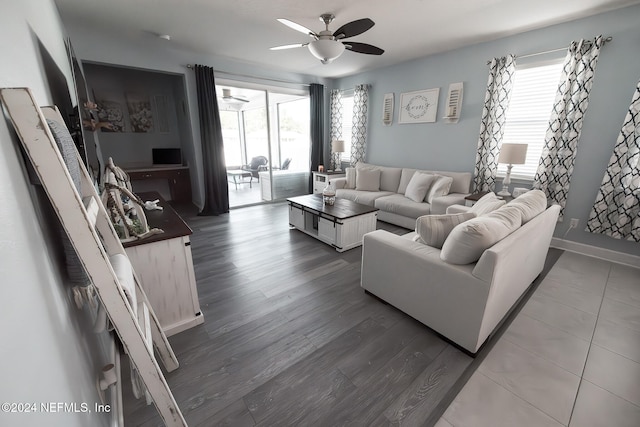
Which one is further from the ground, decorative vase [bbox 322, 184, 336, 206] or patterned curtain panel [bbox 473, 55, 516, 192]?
patterned curtain panel [bbox 473, 55, 516, 192]

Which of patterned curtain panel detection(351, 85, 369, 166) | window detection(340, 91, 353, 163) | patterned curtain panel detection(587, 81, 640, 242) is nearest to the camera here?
patterned curtain panel detection(587, 81, 640, 242)

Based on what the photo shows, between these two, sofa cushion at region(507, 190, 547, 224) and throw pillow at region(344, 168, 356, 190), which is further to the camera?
throw pillow at region(344, 168, 356, 190)

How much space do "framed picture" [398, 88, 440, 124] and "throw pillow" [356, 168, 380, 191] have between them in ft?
3.38

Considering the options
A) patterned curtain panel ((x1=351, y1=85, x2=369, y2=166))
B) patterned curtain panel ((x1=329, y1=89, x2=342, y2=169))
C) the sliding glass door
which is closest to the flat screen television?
the sliding glass door

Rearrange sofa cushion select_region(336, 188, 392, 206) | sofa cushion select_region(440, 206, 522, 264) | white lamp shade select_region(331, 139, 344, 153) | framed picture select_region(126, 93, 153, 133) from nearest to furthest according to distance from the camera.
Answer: sofa cushion select_region(440, 206, 522, 264)
sofa cushion select_region(336, 188, 392, 206)
framed picture select_region(126, 93, 153, 133)
white lamp shade select_region(331, 139, 344, 153)

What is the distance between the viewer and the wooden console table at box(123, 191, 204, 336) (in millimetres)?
1651

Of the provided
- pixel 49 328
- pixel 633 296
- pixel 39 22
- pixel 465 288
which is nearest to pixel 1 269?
pixel 49 328

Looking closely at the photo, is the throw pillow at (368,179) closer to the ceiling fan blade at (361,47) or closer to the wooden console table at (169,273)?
the ceiling fan blade at (361,47)

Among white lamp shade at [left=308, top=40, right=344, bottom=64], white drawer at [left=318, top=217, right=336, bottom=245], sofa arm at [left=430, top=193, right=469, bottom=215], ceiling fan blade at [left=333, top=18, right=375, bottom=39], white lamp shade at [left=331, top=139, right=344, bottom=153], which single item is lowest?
white drawer at [left=318, top=217, right=336, bottom=245]

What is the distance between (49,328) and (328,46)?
271 centimetres

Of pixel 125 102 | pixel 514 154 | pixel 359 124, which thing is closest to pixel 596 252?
pixel 514 154

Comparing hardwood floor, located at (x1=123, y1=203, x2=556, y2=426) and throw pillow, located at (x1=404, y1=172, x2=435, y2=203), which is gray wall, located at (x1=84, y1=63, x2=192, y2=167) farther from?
throw pillow, located at (x1=404, y1=172, x2=435, y2=203)

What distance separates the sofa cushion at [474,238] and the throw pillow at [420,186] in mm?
2200

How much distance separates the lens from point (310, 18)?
2.78 metres
